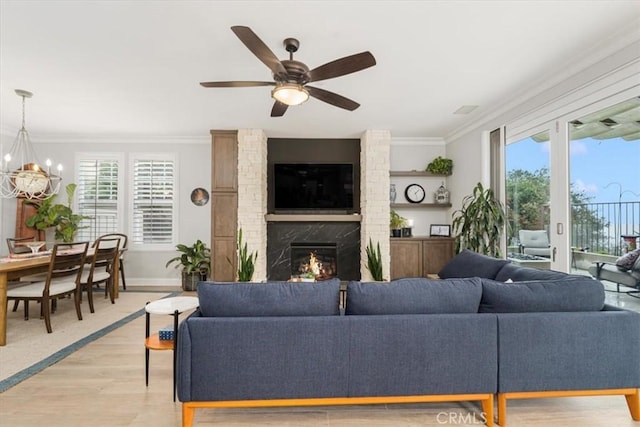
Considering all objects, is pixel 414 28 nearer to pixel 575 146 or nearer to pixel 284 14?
pixel 284 14

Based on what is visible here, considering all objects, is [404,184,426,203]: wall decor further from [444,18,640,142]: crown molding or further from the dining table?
the dining table

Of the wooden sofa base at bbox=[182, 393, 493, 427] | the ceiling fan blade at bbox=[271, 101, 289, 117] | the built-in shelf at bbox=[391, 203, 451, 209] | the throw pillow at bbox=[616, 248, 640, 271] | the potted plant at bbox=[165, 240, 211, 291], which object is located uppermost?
the ceiling fan blade at bbox=[271, 101, 289, 117]

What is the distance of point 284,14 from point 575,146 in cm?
298

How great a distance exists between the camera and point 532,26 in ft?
8.14

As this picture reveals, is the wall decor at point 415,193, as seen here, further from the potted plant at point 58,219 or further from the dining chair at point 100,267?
the potted plant at point 58,219

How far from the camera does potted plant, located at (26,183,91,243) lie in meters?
5.35

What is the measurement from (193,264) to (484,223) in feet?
14.7

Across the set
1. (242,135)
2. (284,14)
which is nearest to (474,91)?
(284,14)

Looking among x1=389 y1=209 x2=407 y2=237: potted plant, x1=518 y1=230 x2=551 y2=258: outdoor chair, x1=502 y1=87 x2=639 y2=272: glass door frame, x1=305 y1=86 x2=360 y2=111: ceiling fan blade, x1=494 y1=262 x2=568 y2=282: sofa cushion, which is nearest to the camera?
x1=494 y1=262 x2=568 y2=282: sofa cushion

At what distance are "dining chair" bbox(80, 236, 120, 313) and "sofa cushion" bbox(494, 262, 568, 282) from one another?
4538 mm

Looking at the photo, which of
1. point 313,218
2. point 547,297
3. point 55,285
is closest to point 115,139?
point 55,285

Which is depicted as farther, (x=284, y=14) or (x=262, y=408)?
(x=284, y=14)

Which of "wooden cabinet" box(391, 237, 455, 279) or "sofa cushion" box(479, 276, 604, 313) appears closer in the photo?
"sofa cushion" box(479, 276, 604, 313)

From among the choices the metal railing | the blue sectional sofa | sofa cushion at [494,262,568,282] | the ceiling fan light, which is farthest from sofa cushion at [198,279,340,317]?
the metal railing
